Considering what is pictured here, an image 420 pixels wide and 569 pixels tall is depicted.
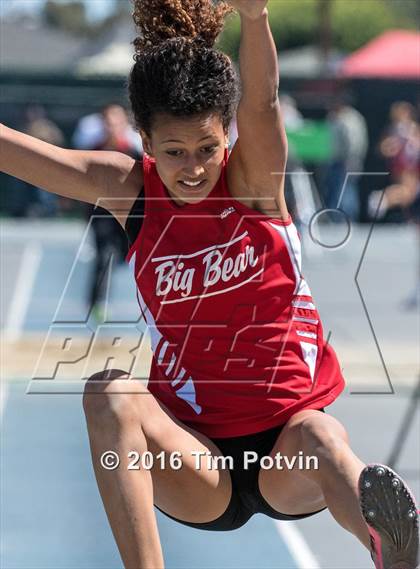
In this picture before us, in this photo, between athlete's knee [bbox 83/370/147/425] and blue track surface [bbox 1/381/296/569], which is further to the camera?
blue track surface [bbox 1/381/296/569]

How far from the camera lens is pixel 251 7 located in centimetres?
283

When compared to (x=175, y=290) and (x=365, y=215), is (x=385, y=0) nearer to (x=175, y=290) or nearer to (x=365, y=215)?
(x=365, y=215)

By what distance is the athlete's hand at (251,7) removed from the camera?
2826mm

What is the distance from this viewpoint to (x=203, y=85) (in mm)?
3111

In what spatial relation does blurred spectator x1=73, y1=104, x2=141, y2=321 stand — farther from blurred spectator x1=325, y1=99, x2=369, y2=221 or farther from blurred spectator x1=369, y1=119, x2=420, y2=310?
blurred spectator x1=325, y1=99, x2=369, y2=221

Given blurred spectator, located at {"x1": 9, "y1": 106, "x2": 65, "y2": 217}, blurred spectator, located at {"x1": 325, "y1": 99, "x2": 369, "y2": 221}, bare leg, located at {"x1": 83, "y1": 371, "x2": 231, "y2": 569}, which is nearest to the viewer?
bare leg, located at {"x1": 83, "y1": 371, "x2": 231, "y2": 569}

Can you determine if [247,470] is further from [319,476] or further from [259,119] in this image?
[259,119]

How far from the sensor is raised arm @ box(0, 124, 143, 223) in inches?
128

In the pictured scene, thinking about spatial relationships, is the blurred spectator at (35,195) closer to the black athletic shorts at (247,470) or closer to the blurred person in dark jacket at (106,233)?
the blurred person in dark jacket at (106,233)

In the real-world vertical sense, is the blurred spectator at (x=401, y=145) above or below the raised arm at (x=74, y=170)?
above

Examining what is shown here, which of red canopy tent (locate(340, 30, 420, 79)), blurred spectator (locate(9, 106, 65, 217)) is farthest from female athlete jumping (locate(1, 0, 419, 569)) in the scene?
red canopy tent (locate(340, 30, 420, 79))

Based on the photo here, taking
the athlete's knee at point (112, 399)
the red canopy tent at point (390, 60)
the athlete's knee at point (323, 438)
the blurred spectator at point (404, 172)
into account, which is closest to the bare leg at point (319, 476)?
the athlete's knee at point (323, 438)

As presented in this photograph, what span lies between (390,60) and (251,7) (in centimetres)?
2078

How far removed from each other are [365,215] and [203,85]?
55.1ft
